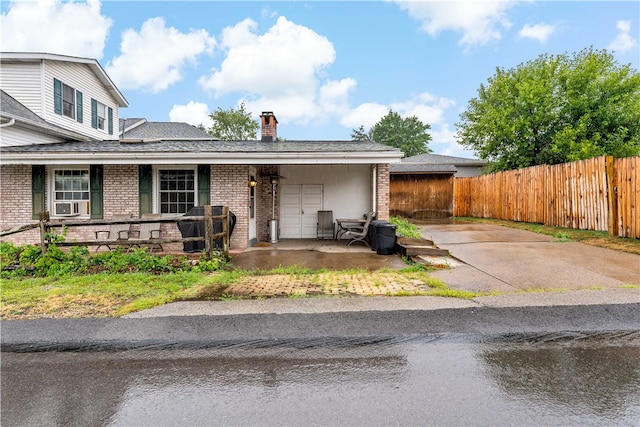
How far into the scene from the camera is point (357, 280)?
642 cm

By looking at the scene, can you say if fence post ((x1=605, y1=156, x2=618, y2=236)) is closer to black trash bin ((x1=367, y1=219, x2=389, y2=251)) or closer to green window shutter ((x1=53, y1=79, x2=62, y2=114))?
black trash bin ((x1=367, y1=219, x2=389, y2=251))

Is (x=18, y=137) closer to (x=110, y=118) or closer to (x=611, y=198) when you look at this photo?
(x=110, y=118)

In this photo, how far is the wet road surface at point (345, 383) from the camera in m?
2.50

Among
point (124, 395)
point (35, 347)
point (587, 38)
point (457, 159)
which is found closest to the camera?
point (124, 395)

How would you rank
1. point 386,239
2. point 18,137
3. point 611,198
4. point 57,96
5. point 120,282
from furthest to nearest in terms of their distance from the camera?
point 57,96, point 18,137, point 611,198, point 386,239, point 120,282

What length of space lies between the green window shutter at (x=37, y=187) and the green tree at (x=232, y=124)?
118 feet

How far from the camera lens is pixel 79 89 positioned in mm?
16031

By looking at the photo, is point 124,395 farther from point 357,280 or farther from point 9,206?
point 9,206

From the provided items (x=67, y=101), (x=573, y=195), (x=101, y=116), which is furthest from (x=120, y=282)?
(x=101, y=116)

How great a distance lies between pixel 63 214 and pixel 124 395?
9.20m

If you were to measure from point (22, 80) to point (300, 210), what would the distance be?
458 inches

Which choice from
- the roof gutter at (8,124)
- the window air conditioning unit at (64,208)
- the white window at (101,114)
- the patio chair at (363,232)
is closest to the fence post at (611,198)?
the patio chair at (363,232)

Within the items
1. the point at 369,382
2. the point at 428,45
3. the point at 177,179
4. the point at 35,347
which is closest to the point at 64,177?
the point at 177,179

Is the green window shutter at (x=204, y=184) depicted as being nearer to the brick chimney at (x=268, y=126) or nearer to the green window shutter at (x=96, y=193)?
the green window shutter at (x=96, y=193)
